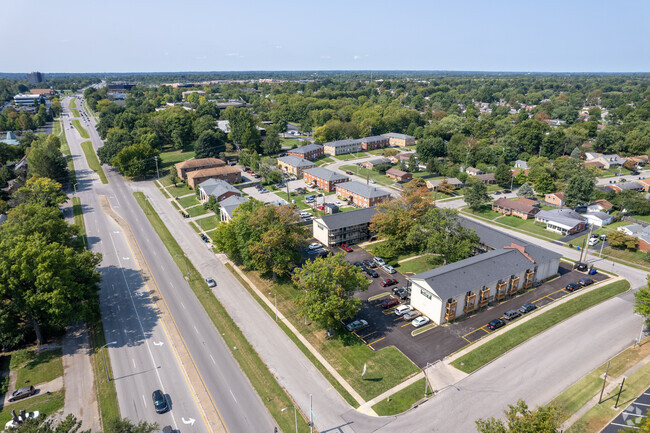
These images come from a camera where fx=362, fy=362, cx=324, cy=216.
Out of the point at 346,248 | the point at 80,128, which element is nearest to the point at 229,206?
the point at 346,248

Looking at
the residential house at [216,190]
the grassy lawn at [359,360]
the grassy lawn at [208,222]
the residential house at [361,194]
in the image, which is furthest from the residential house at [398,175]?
the grassy lawn at [359,360]

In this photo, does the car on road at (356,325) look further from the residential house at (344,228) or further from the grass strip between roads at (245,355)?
the residential house at (344,228)

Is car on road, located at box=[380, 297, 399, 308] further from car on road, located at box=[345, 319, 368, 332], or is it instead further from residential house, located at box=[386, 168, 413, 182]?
residential house, located at box=[386, 168, 413, 182]

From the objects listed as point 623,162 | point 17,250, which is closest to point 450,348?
point 17,250

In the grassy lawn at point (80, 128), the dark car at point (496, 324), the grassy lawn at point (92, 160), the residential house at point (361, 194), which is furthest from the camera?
the grassy lawn at point (80, 128)

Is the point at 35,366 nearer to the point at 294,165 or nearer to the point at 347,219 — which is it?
the point at 347,219

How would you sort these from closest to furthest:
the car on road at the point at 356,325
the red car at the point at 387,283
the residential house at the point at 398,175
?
the car on road at the point at 356,325 < the red car at the point at 387,283 < the residential house at the point at 398,175

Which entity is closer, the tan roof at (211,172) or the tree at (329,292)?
the tree at (329,292)

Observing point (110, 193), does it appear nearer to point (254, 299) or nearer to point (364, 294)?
point (254, 299)

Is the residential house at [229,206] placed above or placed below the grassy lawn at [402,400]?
above
